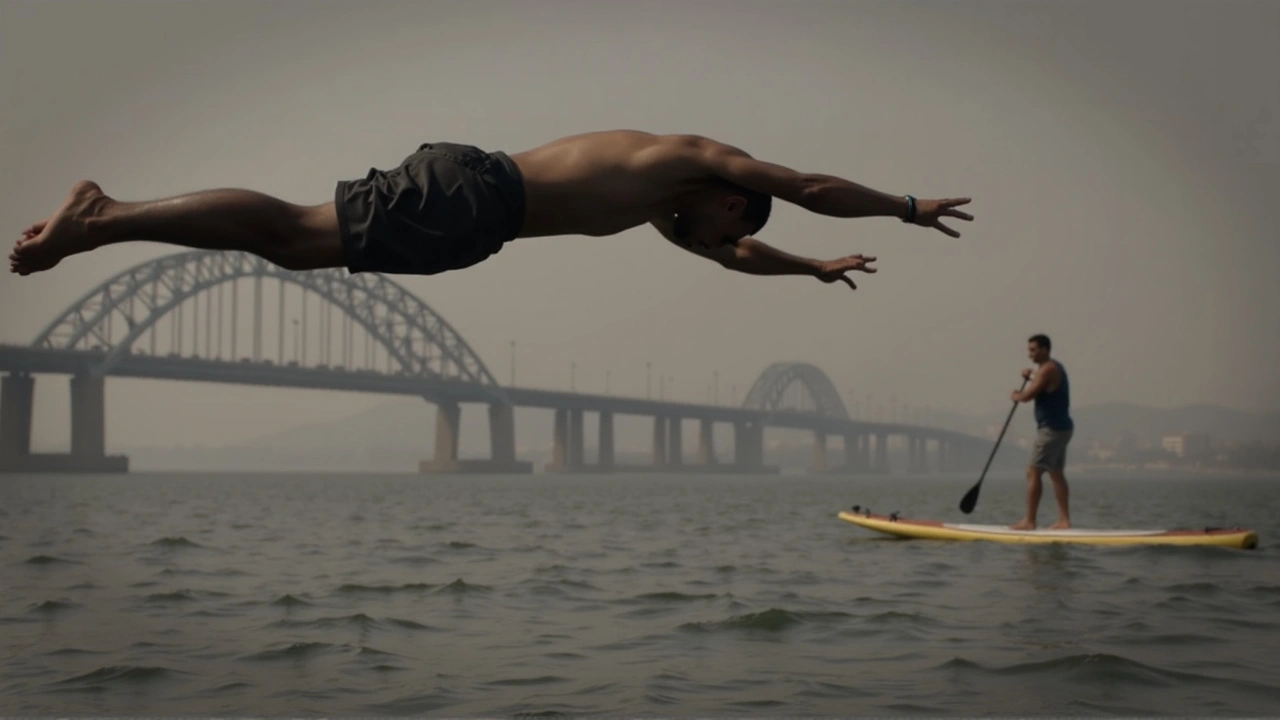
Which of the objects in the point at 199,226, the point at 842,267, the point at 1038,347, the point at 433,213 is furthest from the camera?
the point at 1038,347

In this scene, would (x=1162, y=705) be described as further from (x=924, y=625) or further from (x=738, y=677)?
(x=924, y=625)

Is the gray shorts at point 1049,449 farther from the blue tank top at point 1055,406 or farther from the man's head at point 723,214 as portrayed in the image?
the man's head at point 723,214

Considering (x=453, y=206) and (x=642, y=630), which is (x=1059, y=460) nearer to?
(x=642, y=630)

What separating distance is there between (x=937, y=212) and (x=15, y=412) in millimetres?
71869

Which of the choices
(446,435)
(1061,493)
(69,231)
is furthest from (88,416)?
(69,231)

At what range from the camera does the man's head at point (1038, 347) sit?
555 inches

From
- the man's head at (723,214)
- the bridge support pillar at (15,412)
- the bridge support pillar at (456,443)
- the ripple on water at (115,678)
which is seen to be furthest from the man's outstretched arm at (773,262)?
A: the bridge support pillar at (456,443)

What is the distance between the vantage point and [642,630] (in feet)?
27.9

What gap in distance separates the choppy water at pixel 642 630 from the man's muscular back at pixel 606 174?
2.61m

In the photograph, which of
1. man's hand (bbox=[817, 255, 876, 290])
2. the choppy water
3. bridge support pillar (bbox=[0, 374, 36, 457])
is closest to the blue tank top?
the choppy water

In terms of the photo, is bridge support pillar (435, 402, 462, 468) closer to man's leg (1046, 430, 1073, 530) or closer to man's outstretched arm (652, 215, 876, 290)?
man's leg (1046, 430, 1073, 530)

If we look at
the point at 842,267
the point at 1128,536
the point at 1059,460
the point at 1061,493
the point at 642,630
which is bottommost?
the point at 642,630

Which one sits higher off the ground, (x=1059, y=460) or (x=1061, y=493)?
(x=1059, y=460)

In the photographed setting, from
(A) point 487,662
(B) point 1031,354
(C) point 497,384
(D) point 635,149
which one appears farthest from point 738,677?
(C) point 497,384
